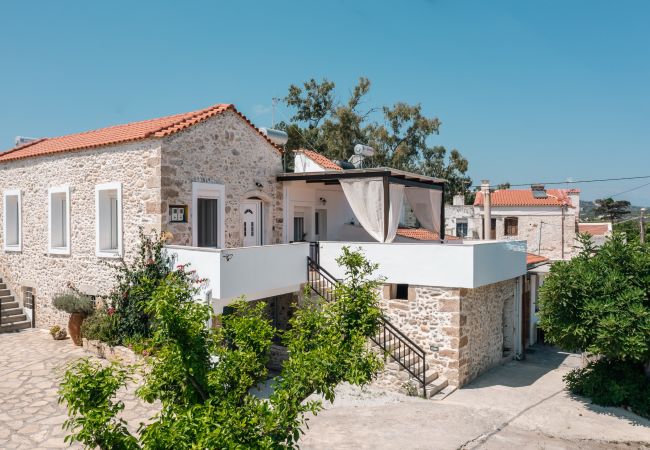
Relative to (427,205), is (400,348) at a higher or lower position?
lower

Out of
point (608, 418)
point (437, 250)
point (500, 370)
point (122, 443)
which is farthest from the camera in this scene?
point (500, 370)

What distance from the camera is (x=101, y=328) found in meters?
12.6

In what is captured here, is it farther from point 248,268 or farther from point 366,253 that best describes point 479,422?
point 248,268

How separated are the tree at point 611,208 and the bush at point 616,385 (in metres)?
41.5

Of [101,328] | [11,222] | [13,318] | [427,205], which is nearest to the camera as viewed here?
[101,328]

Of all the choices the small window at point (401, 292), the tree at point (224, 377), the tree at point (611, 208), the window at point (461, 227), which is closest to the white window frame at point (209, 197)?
the small window at point (401, 292)

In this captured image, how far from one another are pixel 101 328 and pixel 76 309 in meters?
1.39

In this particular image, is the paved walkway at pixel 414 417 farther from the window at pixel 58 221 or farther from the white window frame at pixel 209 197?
the white window frame at pixel 209 197

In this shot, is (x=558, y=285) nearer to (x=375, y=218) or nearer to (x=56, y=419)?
(x=375, y=218)

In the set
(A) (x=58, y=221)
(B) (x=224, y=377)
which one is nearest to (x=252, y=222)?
(A) (x=58, y=221)

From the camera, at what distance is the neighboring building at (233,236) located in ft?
40.0

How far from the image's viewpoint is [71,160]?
14109mm

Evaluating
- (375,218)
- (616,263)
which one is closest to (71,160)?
(375,218)

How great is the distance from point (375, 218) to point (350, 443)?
644 cm
